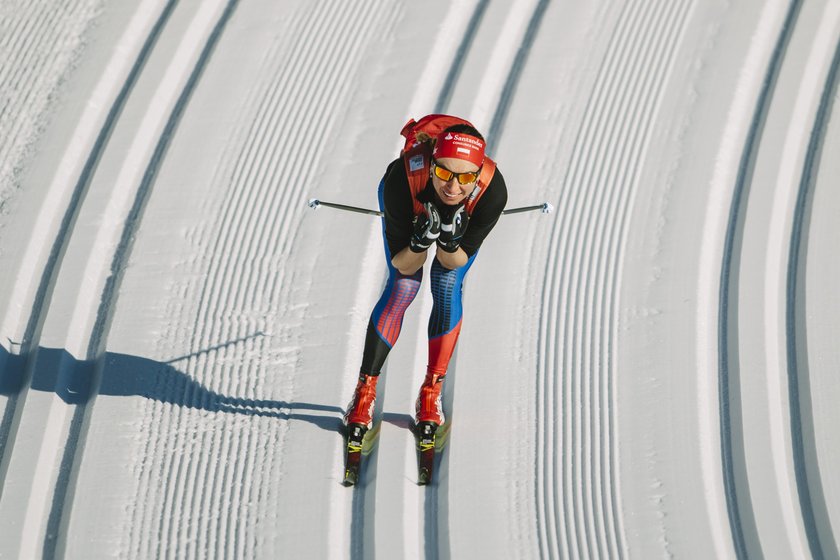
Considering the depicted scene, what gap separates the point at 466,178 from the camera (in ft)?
9.63

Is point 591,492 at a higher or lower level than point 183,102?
lower

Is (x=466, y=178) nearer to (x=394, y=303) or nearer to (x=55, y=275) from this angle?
(x=394, y=303)

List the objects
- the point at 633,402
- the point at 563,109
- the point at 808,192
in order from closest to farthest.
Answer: the point at 633,402 < the point at 808,192 < the point at 563,109

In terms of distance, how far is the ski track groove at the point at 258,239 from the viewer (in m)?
3.70

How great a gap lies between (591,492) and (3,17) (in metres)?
4.85

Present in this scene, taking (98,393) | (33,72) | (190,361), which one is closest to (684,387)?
(190,361)

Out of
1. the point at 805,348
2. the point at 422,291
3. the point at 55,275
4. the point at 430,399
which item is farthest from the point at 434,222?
the point at 55,275

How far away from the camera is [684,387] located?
4008mm

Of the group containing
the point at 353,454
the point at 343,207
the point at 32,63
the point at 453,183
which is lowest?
the point at 353,454

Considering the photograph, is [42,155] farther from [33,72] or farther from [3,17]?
[3,17]

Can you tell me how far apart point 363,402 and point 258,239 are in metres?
1.26

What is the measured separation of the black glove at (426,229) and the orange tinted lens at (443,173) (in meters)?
0.14

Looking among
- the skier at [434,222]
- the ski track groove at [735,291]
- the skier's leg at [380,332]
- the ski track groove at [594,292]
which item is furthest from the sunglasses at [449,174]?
the ski track groove at [735,291]

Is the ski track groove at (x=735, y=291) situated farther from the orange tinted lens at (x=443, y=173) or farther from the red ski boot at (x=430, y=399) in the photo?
the orange tinted lens at (x=443, y=173)
